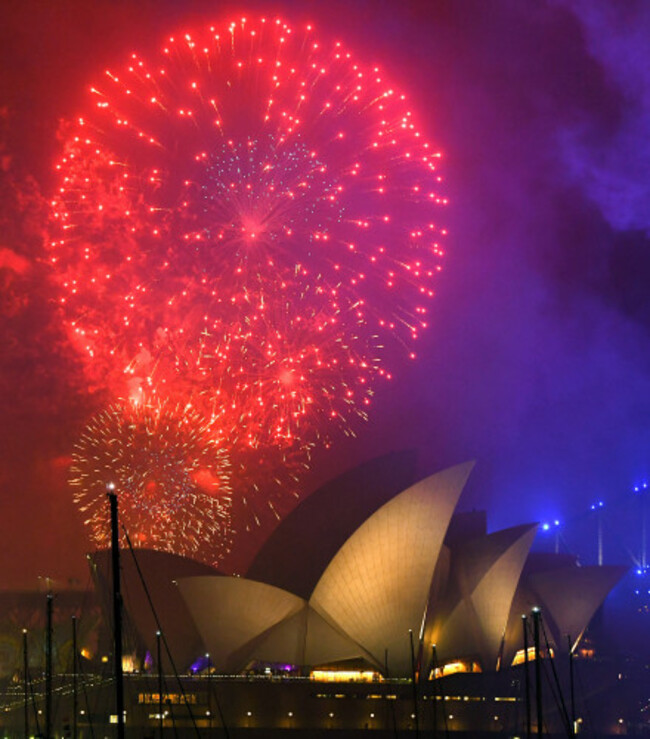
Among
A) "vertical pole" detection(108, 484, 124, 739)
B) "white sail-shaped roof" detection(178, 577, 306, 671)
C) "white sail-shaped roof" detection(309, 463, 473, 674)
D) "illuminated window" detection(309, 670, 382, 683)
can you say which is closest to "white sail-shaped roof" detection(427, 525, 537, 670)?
"white sail-shaped roof" detection(309, 463, 473, 674)

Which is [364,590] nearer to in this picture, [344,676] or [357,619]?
[357,619]

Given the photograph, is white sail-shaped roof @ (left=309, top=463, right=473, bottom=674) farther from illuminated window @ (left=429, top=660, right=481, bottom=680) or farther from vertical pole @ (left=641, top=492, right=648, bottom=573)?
vertical pole @ (left=641, top=492, right=648, bottom=573)

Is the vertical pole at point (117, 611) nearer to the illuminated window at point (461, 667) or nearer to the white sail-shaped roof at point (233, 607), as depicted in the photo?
the white sail-shaped roof at point (233, 607)

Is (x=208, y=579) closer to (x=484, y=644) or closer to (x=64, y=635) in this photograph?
(x=484, y=644)

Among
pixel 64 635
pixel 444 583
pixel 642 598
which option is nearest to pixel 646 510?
pixel 642 598

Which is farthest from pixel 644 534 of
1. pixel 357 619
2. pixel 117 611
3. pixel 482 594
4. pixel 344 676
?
pixel 117 611

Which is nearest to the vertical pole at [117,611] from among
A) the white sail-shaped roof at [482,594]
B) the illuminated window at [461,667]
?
the white sail-shaped roof at [482,594]
